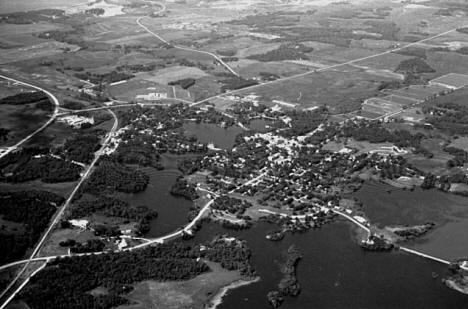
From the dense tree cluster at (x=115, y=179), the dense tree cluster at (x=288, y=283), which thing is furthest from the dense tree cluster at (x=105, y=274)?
the dense tree cluster at (x=115, y=179)

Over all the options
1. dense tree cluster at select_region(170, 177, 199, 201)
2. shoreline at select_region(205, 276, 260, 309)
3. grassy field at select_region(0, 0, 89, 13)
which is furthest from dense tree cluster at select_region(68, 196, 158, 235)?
grassy field at select_region(0, 0, 89, 13)

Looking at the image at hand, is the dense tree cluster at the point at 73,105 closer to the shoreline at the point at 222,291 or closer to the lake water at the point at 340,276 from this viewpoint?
the lake water at the point at 340,276

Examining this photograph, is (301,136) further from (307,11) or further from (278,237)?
(307,11)

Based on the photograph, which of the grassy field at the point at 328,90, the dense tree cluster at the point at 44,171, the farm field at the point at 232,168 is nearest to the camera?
the farm field at the point at 232,168

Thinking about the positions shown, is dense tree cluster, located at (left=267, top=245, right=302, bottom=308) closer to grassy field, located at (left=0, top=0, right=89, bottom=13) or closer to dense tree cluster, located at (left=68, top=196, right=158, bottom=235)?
dense tree cluster, located at (left=68, top=196, right=158, bottom=235)

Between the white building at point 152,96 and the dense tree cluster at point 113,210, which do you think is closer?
the dense tree cluster at point 113,210

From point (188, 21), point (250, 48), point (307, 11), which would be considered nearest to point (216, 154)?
point (250, 48)

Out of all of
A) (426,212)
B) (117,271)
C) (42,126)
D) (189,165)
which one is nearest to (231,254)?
(117,271)
